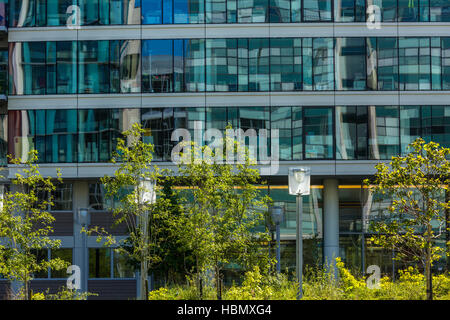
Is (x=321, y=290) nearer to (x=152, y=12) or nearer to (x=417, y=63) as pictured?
(x=417, y=63)

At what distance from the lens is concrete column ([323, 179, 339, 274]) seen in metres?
32.5

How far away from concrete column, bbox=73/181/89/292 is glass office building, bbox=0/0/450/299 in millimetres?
525

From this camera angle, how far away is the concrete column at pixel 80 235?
3241 centimetres

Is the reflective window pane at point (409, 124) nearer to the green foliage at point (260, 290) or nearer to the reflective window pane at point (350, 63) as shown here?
the reflective window pane at point (350, 63)

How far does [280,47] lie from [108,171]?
31.6 ft

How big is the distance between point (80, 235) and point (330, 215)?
1181cm

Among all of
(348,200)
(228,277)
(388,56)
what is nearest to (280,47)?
(388,56)

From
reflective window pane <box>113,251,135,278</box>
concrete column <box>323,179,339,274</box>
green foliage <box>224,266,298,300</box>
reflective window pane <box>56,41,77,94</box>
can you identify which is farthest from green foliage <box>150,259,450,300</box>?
reflective window pane <box>56,41,77,94</box>

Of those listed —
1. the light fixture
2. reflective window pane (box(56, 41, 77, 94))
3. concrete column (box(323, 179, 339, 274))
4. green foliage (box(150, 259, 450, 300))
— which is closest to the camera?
the light fixture

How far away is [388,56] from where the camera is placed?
31.5 metres

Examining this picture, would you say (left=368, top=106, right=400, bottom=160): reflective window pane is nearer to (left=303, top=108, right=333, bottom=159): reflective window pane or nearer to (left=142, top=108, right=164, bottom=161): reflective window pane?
(left=303, top=108, right=333, bottom=159): reflective window pane

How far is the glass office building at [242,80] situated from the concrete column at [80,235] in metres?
0.53

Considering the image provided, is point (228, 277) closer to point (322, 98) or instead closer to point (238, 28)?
point (322, 98)

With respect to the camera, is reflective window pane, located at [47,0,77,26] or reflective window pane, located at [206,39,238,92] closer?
reflective window pane, located at [206,39,238,92]
